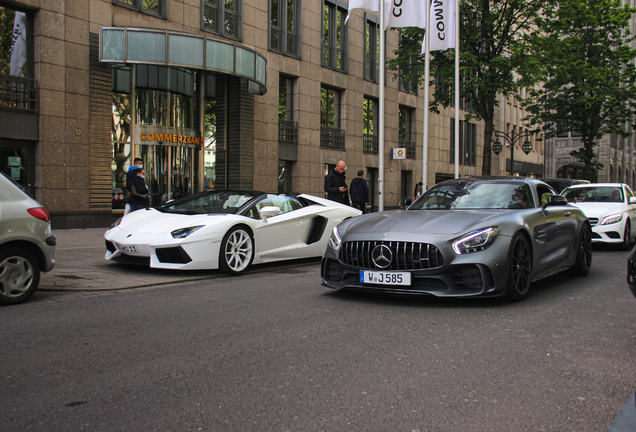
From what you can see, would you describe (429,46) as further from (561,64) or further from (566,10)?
(561,64)

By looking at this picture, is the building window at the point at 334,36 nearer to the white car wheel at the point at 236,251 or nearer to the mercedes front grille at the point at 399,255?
the white car wheel at the point at 236,251

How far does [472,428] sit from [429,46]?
62.4 feet

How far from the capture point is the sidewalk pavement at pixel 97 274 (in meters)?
7.21

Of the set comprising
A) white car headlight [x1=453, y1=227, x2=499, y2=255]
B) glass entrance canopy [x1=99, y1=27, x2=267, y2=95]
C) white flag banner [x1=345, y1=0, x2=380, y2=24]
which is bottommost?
white car headlight [x1=453, y1=227, x2=499, y2=255]

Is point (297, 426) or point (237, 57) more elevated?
point (237, 57)

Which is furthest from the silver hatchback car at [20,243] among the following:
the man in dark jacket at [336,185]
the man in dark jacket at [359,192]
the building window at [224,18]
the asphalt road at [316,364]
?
the building window at [224,18]

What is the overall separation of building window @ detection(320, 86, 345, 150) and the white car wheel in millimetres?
17676

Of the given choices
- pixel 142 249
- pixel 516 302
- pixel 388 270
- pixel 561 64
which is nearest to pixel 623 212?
pixel 516 302

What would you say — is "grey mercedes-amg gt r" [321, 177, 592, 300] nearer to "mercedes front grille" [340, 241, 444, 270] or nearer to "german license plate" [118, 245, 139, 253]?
"mercedes front grille" [340, 241, 444, 270]

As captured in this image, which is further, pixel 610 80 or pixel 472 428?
pixel 610 80

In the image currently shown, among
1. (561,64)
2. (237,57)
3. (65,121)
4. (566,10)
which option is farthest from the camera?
(561,64)

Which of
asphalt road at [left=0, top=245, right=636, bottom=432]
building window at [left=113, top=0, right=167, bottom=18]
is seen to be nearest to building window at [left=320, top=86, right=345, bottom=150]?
building window at [left=113, top=0, right=167, bottom=18]

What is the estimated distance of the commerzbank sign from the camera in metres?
18.5

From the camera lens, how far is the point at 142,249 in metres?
7.91
